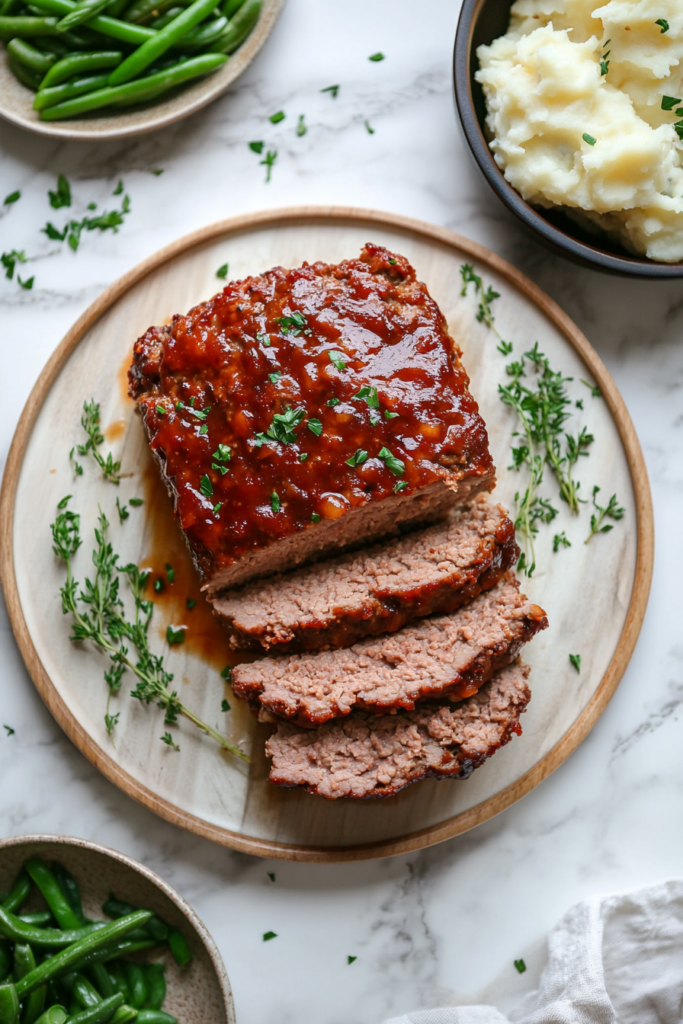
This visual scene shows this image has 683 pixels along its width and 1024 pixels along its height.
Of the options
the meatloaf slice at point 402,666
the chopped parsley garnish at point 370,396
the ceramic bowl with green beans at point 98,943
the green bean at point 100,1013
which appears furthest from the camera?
the ceramic bowl with green beans at point 98,943

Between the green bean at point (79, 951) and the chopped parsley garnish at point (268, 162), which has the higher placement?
the chopped parsley garnish at point (268, 162)

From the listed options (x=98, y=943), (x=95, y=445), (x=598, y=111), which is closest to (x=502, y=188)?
(x=598, y=111)

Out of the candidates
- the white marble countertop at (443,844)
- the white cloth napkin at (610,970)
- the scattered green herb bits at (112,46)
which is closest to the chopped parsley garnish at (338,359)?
the white marble countertop at (443,844)

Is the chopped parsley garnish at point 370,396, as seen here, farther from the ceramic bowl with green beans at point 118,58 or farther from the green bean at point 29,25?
the green bean at point 29,25

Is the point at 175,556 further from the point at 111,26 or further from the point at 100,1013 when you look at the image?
the point at 111,26

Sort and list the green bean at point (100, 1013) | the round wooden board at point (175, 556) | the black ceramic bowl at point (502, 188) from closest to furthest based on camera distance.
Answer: the green bean at point (100, 1013), the black ceramic bowl at point (502, 188), the round wooden board at point (175, 556)

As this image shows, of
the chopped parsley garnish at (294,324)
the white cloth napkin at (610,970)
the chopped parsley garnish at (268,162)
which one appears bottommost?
the white cloth napkin at (610,970)
